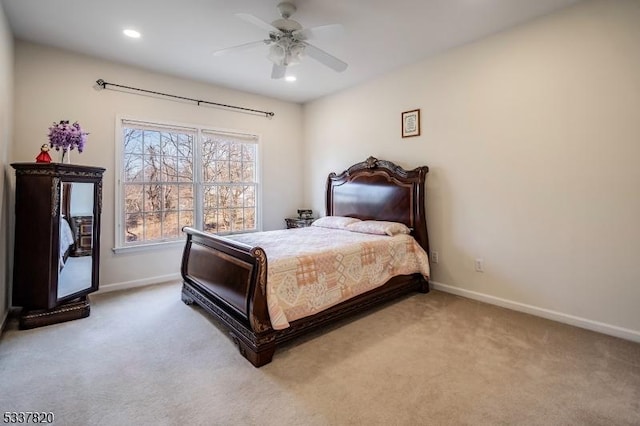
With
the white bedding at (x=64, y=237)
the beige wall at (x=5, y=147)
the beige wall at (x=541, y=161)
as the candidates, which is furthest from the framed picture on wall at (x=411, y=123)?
the beige wall at (x=5, y=147)

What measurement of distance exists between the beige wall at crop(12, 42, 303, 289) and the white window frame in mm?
51

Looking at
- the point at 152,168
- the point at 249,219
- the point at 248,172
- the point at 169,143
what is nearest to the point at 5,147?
the point at 152,168

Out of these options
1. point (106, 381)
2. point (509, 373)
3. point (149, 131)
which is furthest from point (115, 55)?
point (509, 373)

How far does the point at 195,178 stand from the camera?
4.46 meters

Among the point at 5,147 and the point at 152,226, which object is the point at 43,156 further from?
the point at 152,226

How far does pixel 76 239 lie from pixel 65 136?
3.27 ft

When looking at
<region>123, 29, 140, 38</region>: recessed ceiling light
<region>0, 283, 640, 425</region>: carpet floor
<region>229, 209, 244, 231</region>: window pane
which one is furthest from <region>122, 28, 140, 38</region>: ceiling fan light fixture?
<region>0, 283, 640, 425</region>: carpet floor

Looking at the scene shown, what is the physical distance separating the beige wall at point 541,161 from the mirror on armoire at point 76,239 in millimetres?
3643

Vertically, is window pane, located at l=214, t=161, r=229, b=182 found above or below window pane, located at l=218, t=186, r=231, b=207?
above

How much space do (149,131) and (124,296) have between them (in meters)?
2.09

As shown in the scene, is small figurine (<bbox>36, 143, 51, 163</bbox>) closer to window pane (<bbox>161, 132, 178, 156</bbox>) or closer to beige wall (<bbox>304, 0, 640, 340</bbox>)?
window pane (<bbox>161, 132, 178, 156</bbox>)

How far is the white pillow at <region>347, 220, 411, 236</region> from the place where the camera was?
361 cm

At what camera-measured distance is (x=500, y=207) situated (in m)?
3.22

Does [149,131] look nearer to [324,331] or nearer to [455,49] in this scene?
[324,331]
